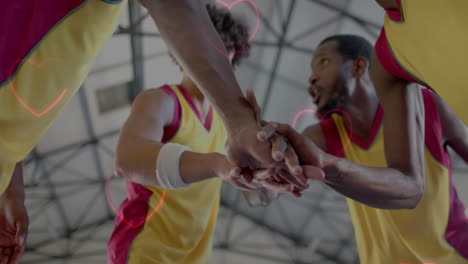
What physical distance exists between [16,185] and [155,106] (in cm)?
54

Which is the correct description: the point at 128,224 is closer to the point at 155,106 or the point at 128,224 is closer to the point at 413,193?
→ the point at 155,106

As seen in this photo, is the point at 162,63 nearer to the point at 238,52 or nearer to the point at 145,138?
the point at 238,52

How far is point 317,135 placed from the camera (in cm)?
203

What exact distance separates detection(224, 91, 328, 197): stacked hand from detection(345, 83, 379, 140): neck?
88 centimetres

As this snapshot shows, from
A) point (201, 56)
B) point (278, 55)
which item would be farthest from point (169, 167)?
point (278, 55)

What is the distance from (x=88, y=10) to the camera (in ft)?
3.51

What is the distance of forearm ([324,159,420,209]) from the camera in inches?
45.3

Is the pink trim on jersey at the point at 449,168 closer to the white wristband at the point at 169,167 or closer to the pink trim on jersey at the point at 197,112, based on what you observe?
the pink trim on jersey at the point at 197,112

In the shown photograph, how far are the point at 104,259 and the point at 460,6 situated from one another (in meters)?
9.53

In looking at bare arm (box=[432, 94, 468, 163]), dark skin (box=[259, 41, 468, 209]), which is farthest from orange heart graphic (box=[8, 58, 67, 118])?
bare arm (box=[432, 94, 468, 163])

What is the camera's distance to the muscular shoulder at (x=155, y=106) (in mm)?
1601

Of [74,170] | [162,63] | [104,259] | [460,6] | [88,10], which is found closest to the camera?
[460,6]

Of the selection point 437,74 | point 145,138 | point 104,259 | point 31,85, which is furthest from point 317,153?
point 104,259

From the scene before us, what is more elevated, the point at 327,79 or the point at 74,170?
the point at 327,79
